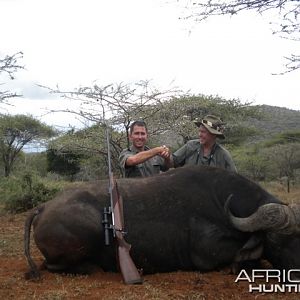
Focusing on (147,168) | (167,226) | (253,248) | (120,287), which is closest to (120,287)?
(120,287)

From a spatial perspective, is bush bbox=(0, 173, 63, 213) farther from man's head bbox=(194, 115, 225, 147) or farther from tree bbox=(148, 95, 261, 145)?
man's head bbox=(194, 115, 225, 147)

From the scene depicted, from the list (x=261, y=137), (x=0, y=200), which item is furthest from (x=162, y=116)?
(x=261, y=137)

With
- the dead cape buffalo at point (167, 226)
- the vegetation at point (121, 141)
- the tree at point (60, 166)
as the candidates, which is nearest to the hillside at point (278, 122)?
the vegetation at point (121, 141)

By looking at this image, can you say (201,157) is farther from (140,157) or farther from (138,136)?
(140,157)

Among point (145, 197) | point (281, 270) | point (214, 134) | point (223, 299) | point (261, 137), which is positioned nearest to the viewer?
point (223, 299)

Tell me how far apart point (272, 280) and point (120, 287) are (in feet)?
5.16

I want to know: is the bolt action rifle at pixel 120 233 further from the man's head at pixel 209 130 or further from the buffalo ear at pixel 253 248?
the man's head at pixel 209 130

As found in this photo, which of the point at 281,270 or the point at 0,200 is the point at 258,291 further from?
the point at 0,200

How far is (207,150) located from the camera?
24.1 ft

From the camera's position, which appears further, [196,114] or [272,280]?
[196,114]

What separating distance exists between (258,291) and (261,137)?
31.8 meters

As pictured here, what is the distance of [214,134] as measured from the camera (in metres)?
7.08

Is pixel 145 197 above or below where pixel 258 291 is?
above

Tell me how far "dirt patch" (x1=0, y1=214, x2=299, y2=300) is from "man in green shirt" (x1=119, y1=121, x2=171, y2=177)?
144 centimetres
